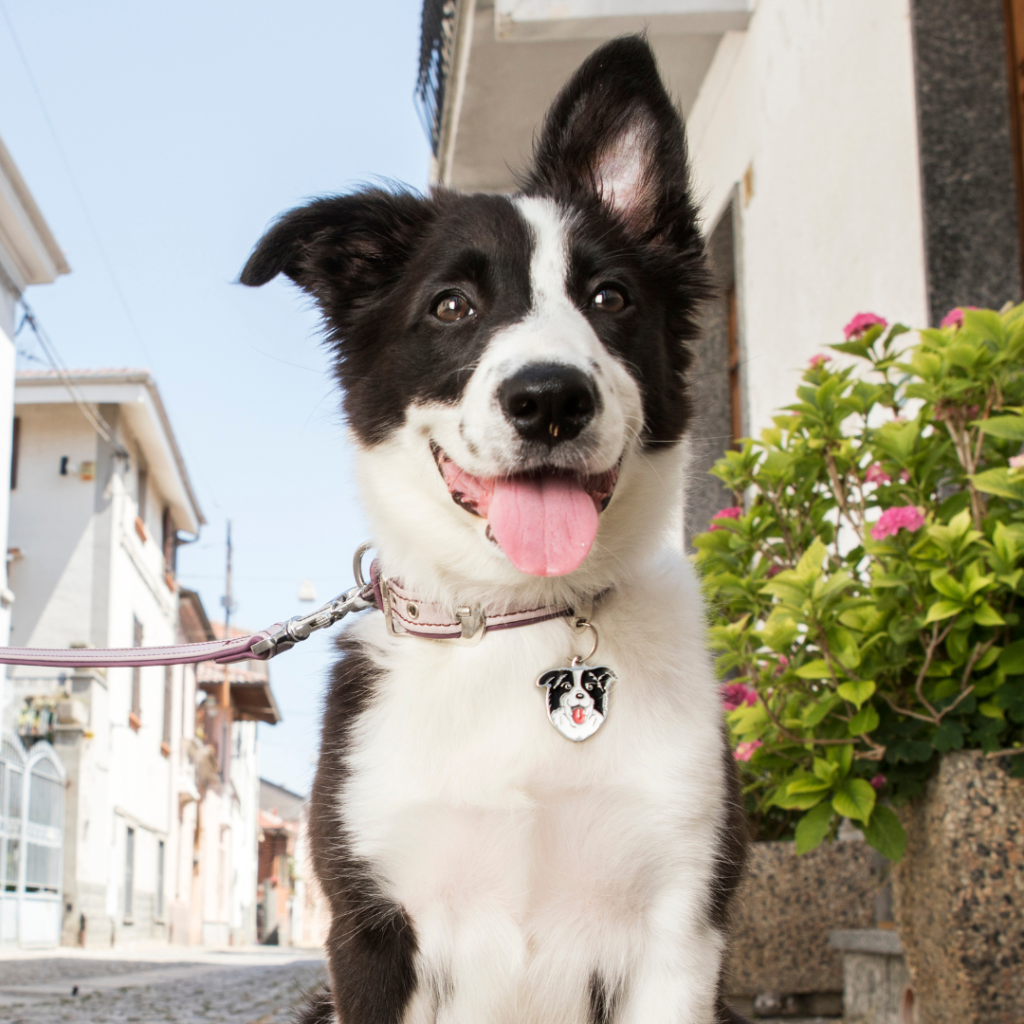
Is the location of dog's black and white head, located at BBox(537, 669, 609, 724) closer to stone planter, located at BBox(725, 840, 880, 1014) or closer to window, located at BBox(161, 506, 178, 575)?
stone planter, located at BBox(725, 840, 880, 1014)

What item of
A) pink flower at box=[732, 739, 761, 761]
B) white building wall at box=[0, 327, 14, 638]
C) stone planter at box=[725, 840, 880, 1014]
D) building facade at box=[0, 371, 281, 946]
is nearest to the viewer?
pink flower at box=[732, 739, 761, 761]

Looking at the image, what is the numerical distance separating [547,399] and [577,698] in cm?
58

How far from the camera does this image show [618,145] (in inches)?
114

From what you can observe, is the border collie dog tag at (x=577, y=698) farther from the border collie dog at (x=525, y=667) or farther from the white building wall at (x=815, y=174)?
the white building wall at (x=815, y=174)

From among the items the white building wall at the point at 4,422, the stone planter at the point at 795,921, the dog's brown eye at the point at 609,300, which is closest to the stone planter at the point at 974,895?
the stone planter at the point at 795,921

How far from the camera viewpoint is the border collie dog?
2.21 metres

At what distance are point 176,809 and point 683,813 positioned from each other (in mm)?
26009

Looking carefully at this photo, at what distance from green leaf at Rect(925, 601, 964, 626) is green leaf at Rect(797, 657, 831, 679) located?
355mm

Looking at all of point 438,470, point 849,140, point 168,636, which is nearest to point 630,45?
point 438,470

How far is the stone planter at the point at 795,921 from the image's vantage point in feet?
14.3

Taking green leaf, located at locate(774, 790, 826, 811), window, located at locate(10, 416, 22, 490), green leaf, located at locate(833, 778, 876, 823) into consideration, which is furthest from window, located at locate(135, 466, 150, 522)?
green leaf, located at locate(833, 778, 876, 823)

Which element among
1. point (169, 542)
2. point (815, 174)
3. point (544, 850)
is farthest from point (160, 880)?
point (544, 850)

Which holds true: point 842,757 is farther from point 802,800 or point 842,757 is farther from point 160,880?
point 160,880

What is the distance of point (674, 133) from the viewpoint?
2.80m
